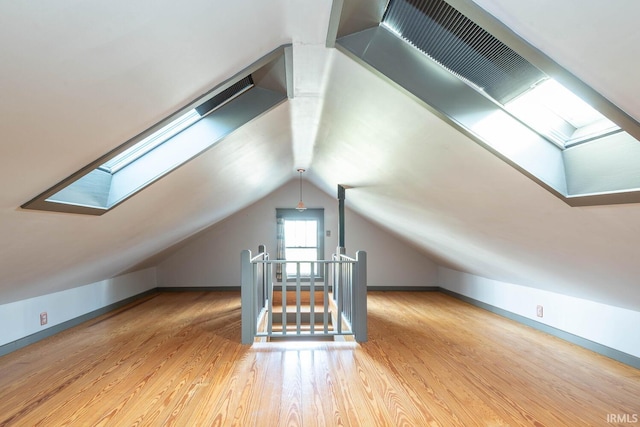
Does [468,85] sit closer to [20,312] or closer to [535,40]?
[535,40]

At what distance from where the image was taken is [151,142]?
2.97 meters

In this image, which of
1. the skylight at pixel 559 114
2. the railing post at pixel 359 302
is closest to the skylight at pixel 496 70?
the skylight at pixel 559 114

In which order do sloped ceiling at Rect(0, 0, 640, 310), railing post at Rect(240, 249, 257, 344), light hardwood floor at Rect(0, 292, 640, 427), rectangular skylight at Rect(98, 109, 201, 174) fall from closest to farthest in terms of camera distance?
1. sloped ceiling at Rect(0, 0, 640, 310)
2. light hardwood floor at Rect(0, 292, 640, 427)
3. rectangular skylight at Rect(98, 109, 201, 174)
4. railing post at Rect(240, 249, 257, 344)

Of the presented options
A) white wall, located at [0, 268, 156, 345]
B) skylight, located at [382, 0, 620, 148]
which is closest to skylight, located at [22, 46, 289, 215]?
skylight, located at [382, 0, 620, 148]

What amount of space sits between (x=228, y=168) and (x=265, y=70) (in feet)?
4.85

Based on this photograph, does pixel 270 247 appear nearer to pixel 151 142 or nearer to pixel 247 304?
pixel 247 304

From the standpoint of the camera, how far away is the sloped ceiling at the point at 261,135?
1247mm

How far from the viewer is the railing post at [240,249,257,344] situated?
3.81 meters

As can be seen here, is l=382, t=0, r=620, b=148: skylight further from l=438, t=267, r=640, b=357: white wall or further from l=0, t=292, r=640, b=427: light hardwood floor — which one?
→ l=438, t=267, r=640, b=357: white wall

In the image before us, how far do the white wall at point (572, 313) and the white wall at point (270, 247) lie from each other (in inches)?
76.6

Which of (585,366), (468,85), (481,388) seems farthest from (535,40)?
(585,366)

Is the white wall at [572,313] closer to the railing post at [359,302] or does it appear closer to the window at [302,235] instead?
the railing post at [359,302]

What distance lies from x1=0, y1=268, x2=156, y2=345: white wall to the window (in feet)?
9.35

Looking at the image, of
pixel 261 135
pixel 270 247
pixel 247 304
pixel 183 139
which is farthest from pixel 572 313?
pixel 270 247
